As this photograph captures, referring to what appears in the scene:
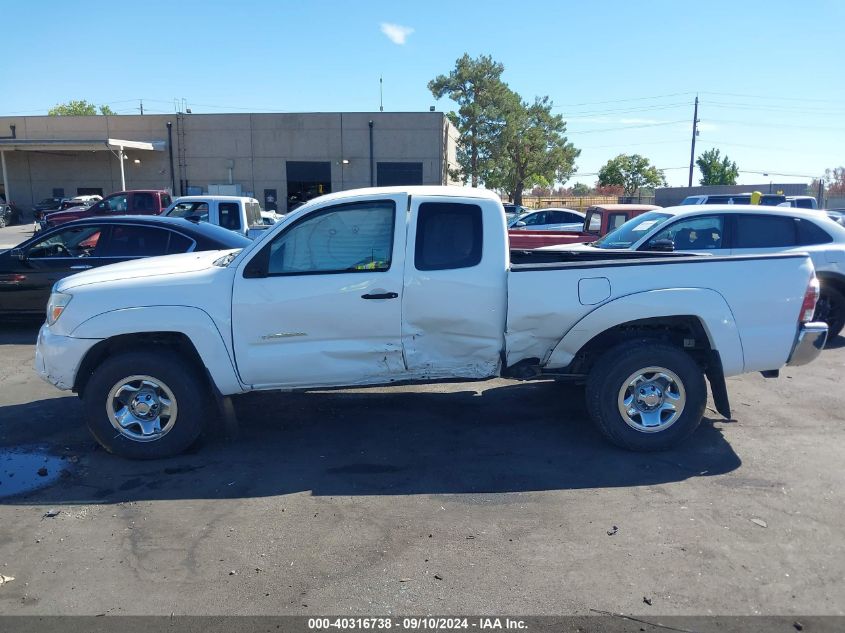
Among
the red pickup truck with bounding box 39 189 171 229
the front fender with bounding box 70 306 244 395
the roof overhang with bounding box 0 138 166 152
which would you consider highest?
the roof overhang with bounding box 0 138 166 152

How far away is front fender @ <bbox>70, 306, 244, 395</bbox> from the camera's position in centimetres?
498

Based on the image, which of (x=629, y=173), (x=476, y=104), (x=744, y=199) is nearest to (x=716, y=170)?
(x=629, y=173)

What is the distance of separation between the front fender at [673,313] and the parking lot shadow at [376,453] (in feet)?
2.90

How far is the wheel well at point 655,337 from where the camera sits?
204 inches

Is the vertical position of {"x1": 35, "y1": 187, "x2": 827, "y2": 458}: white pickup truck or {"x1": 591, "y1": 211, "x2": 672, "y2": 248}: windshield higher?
{"x1": 591, "y1": 211, "x2": 672, "y2": 248}: windshield

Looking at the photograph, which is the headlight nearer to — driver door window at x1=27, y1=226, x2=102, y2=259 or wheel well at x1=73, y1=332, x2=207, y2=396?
wheel well at x1=73, y1=332, x2=207, y2=396

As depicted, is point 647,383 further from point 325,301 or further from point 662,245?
point 662,245

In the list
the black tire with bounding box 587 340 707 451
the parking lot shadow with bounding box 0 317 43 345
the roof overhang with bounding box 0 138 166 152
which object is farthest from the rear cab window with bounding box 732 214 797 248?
the roof overhang with bounding box 0 138 166 152

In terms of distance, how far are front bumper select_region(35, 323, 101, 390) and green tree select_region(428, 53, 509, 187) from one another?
3860 cm

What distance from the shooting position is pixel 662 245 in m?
7.90

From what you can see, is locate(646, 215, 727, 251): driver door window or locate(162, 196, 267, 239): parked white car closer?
locate(646, 215, 727, 251): driver door window

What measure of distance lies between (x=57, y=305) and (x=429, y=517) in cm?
333

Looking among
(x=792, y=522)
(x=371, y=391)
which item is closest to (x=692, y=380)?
(x=792, y=522)

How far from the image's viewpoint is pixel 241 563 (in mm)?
3740
